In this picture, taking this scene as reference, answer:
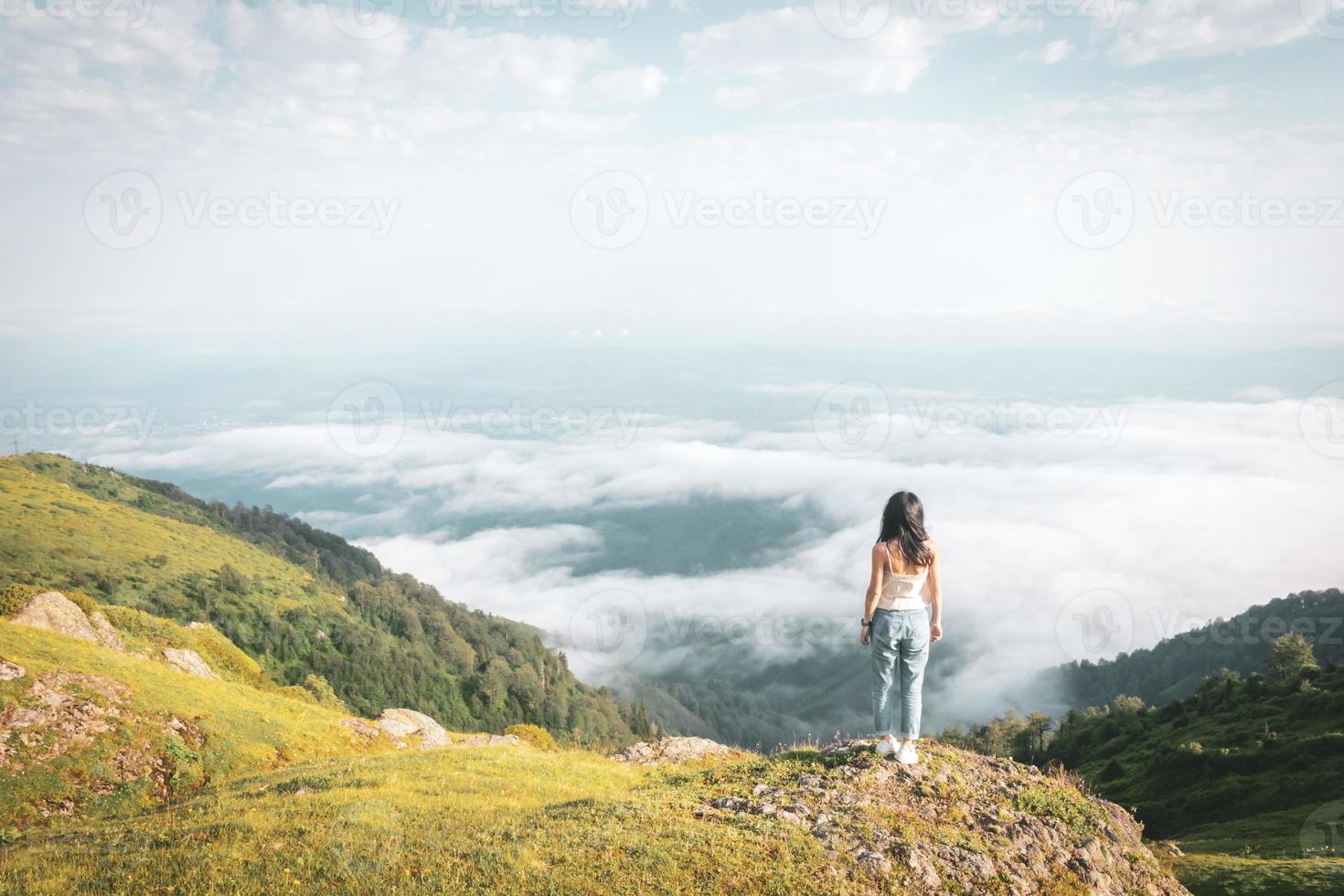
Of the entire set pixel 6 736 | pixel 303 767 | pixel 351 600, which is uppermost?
pixel 6 736

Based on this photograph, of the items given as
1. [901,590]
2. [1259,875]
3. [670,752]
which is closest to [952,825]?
[901,590]

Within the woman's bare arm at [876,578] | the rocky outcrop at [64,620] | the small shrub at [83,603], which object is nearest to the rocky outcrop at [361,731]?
the rocky outcrop at [64,620]

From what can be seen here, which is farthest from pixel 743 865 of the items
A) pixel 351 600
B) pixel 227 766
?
pixel 351 600

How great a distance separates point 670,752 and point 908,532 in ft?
49.6

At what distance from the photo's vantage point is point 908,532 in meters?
12.1

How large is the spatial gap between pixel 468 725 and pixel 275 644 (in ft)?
138

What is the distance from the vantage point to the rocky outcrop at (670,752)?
2244 cm

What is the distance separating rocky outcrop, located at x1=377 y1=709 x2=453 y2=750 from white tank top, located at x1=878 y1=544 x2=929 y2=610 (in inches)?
999

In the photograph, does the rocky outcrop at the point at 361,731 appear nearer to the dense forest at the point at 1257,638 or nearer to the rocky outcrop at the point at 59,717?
the rocky outcrop at the point at 59,717

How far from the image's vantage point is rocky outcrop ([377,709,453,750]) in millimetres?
32084

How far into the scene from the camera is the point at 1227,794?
60875 mm

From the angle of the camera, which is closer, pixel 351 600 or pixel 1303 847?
pixel 1303 847

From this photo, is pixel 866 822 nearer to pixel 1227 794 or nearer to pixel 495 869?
pixel 495 869

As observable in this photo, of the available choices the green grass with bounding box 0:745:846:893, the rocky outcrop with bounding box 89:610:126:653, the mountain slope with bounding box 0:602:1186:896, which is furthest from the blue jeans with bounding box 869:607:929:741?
the rocky outcrop with bounding box 89:610:126:653
